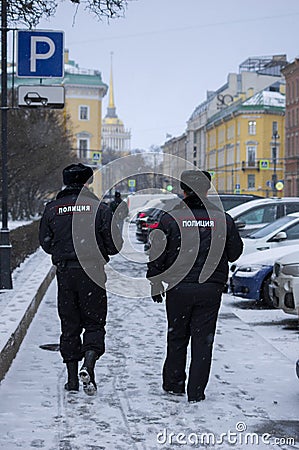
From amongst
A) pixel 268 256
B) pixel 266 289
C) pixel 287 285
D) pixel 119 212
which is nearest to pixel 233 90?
pixel 268 256

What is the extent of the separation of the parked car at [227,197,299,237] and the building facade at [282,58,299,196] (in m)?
59.2

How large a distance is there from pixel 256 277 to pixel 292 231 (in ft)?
7.79

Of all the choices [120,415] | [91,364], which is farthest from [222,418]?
[91,364]

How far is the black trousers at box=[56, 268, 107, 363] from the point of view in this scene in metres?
6.48

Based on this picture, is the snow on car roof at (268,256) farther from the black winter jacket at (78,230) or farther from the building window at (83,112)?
the building window at (83,112)

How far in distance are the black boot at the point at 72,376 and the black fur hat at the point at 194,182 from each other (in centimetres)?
184

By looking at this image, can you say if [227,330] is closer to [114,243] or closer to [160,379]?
[160,379]

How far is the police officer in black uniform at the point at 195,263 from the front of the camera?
631 centimetres

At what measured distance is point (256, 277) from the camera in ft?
39.7

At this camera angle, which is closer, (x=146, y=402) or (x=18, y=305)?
(x=146, y=402)

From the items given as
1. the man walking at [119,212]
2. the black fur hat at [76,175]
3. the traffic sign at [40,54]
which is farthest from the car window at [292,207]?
the black fur hat at [76,175]

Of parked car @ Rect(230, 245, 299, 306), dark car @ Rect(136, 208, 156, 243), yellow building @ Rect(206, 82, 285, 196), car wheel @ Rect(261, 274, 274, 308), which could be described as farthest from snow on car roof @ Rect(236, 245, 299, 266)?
yellow building @ Rect(206, 82, 285, 196)

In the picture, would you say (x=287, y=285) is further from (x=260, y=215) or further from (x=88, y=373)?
(x=260, y=215)

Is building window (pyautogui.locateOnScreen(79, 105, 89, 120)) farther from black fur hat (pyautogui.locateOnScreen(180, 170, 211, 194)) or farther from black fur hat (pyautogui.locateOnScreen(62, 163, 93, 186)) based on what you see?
black fur hat (pyautogui.locateOnScreen(180, 170, 211, 194))
